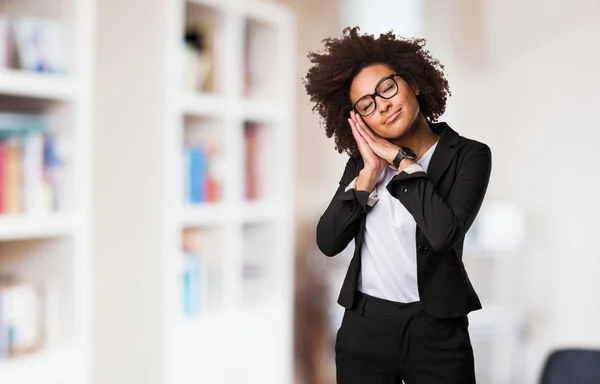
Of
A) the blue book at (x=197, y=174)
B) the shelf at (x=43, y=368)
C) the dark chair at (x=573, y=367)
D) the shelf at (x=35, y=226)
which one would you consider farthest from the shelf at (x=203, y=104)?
the dark chair at (x=573, y=367)

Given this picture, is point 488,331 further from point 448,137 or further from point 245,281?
point 448,137

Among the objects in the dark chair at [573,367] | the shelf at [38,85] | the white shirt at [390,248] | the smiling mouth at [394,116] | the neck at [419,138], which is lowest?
the dark chair at [573,367]

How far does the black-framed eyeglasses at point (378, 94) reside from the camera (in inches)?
9.4

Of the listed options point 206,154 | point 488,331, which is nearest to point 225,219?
point 206,154

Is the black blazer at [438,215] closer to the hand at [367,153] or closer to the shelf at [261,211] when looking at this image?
the hand at [367,153]

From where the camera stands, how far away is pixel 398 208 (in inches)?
10.3

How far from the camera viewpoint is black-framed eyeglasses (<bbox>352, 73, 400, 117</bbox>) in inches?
9.4

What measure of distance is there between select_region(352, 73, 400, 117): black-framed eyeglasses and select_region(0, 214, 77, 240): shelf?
4.82 feet

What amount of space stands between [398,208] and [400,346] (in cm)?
5

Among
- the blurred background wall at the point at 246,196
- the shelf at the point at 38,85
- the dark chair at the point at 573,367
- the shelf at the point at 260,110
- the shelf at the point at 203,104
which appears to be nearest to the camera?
the dark chair at the point at 573,367

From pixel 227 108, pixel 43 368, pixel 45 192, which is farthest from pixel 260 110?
pixel 43 368

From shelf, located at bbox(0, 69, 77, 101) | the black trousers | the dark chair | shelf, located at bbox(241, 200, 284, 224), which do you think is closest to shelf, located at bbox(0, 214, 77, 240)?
shelf, located at bbox(0, 69, 77, 101)

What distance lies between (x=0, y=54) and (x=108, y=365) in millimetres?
1053

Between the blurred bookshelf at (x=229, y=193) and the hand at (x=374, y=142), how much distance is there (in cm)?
179
